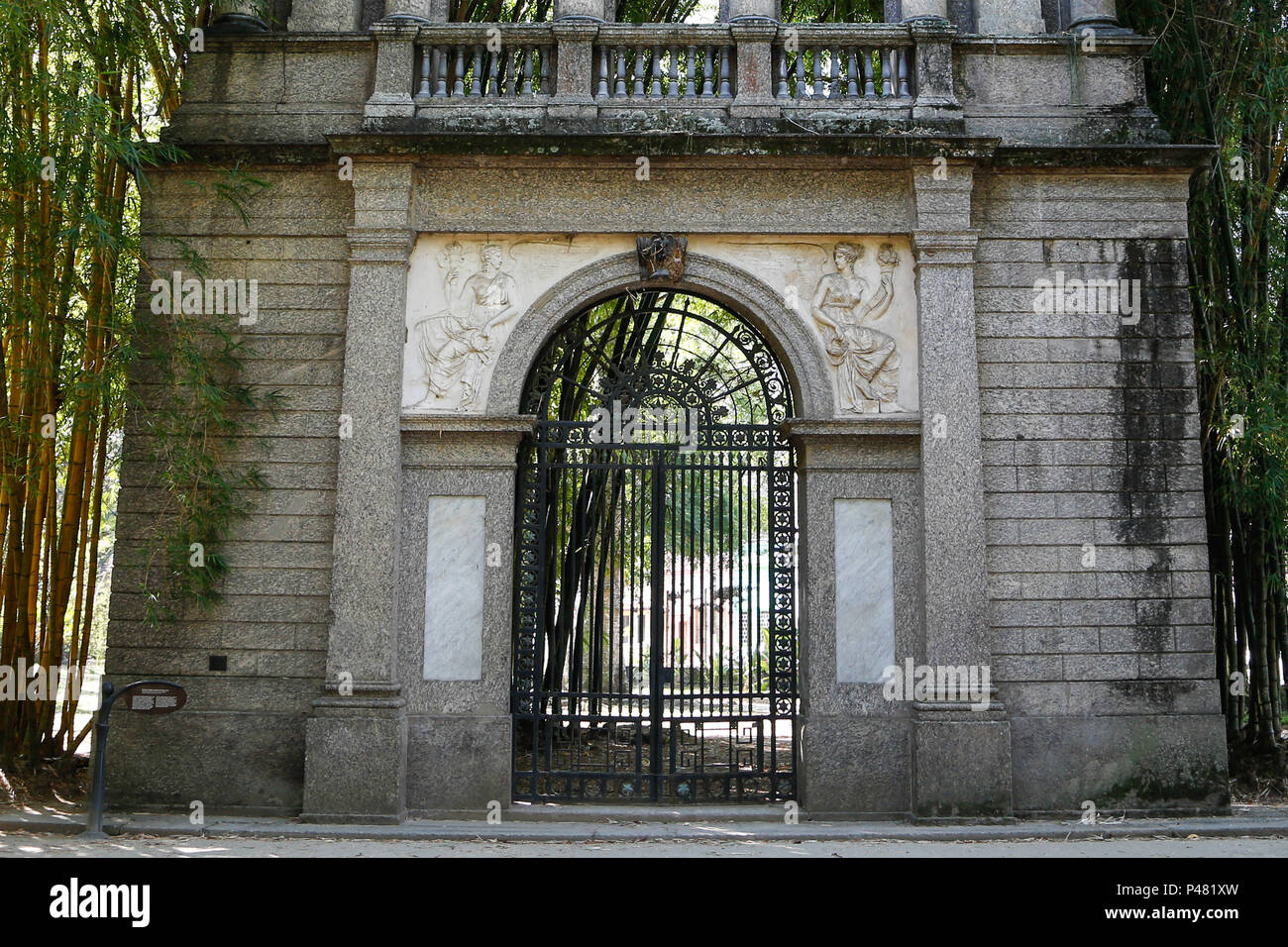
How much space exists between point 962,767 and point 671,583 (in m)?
2.75

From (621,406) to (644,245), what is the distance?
140cm

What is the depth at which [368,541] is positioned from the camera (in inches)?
338

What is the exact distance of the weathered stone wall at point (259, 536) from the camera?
8453 millimetres

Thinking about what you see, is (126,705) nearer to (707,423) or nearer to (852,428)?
(707,423)

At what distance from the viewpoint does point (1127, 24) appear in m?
10.1

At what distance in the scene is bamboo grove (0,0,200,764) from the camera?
329 inches

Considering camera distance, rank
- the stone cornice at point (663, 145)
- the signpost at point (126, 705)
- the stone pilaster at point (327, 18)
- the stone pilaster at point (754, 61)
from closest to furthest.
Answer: the signpost at point (126, 705) < the stone cornice at point (663, 145) < the stone pilaster at point (754, 61) < the stone pilaster at point (327, 18)

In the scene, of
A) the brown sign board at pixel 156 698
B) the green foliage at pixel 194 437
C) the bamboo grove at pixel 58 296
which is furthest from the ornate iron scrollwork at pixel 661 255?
the brown sign board at pixel 156 698

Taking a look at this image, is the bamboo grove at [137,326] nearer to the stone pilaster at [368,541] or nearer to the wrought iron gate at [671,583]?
the stone pilaster at [368,541]

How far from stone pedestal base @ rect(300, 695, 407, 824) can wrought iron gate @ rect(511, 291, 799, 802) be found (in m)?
1.12

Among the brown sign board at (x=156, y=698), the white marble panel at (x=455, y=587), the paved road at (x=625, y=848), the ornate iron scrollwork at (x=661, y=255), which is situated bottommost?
the paved road at (x=625, y=848)

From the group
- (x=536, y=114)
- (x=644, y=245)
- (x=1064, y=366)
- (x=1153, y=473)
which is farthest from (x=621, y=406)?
(x=1153, y=473)

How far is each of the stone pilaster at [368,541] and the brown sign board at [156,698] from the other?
1000 millimetres

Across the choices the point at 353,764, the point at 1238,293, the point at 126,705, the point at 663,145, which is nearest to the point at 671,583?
the point at 353,764
